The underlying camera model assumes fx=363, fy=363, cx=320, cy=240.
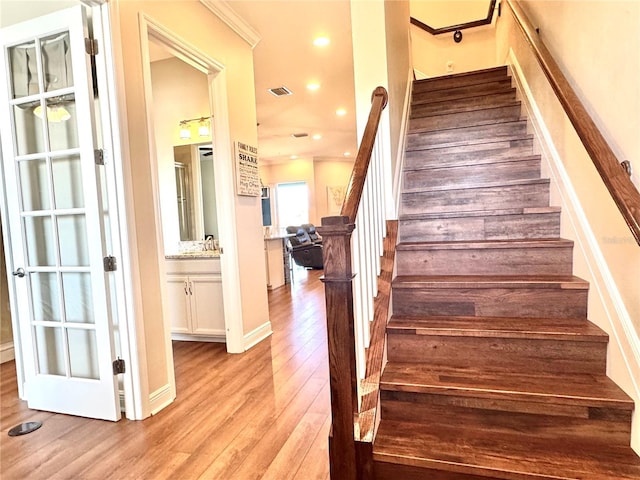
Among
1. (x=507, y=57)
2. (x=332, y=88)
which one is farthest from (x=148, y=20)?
(x=507, y=57)

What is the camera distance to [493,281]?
6.01 feet

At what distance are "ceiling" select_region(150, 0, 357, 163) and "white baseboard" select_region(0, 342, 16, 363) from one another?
299cm

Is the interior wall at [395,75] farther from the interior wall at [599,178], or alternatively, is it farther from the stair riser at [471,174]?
the interior wall at [599,178]

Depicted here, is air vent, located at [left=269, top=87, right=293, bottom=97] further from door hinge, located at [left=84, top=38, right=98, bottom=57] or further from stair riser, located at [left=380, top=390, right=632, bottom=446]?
stair riser, located at [left=380, top=390, right=632, bottom=446]

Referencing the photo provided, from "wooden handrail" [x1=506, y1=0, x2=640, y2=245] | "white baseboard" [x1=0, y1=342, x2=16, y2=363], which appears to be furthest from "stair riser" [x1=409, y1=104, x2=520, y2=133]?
"white baseboard" [x1=0, y1=342, x2=16, y2=363]

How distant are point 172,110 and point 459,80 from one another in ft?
10.4

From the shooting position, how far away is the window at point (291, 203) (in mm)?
10555

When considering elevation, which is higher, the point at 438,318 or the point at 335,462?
the point at 438,318

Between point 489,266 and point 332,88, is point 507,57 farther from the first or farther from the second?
point 489,266

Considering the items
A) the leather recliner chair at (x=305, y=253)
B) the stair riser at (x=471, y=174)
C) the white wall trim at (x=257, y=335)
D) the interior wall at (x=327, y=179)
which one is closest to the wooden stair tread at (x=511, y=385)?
the stair riser at (x=471, y=174)

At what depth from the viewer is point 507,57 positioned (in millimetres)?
4102

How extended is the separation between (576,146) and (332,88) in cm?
363

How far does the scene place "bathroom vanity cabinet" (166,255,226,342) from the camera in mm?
3357

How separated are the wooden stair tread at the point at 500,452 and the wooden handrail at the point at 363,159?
90 cm
